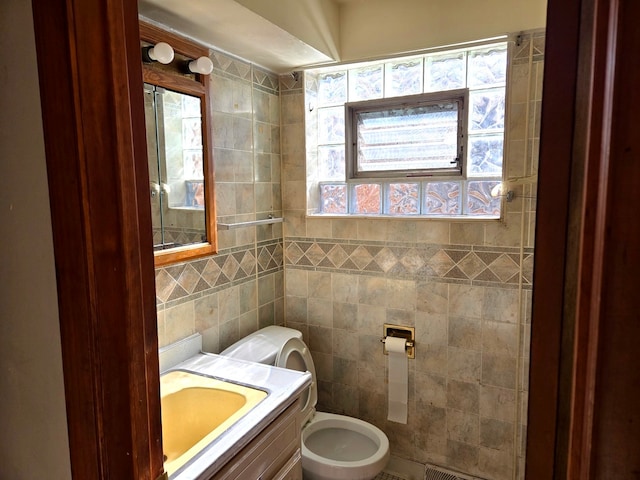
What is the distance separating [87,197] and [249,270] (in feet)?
5.39

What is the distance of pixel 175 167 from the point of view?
1808mm

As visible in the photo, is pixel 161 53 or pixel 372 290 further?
pixel 372 290

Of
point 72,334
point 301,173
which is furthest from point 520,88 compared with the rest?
point 72,334

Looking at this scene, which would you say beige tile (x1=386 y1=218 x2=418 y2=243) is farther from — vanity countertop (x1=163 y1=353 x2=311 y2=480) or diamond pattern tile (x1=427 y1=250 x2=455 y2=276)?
vanity countertop (x1=163 y1=353 x2=311 y2=480)

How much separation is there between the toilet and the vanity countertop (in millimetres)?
173

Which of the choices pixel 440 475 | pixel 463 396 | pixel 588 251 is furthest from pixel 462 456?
pixel 588 251

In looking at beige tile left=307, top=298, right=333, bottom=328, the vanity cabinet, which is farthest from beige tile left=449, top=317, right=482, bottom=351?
the vanity cabinet

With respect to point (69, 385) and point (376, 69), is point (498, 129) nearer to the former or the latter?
point (376, 69)

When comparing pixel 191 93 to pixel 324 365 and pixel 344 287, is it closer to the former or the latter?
pixel 344 287

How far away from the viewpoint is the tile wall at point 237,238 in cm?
186

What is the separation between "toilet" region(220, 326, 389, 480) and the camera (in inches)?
73.8

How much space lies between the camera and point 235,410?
60.3 inches

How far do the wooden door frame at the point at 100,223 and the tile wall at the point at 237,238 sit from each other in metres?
1.06

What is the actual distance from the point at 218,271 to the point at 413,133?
1.27 m
